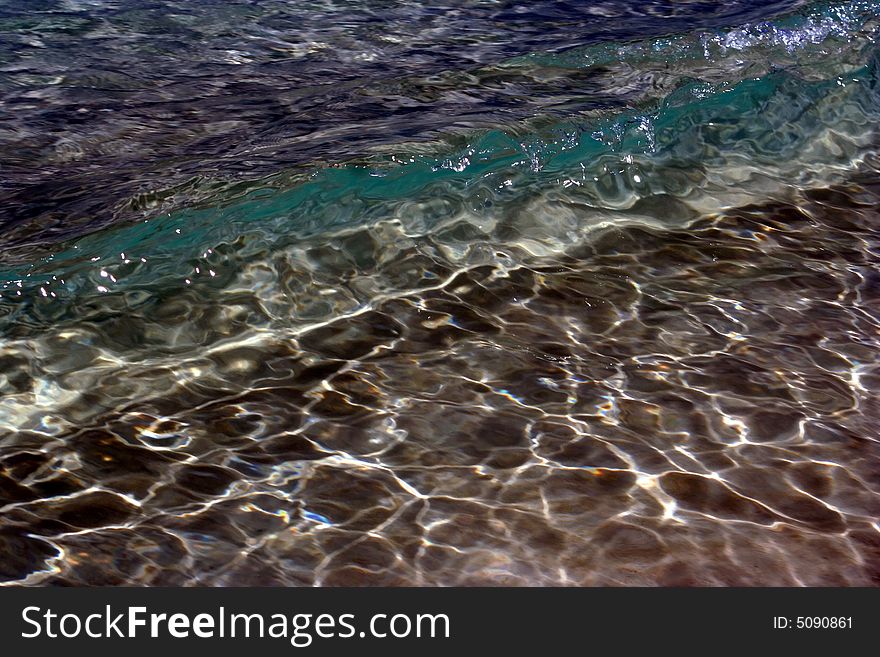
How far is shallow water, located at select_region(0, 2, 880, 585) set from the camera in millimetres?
3330

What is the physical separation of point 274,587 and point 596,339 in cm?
182

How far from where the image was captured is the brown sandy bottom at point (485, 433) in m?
3.23

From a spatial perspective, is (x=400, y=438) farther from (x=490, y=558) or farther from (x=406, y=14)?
(x=406, y=14)

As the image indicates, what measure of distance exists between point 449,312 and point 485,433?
932 millimetres

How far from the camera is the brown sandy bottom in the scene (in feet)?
10.6

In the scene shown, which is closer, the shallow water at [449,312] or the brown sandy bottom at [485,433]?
the brown sandy bottom at [485,433]

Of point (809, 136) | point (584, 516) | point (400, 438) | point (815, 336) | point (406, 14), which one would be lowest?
point (584, 516)

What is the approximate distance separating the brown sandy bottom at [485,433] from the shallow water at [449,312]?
14 millimetres

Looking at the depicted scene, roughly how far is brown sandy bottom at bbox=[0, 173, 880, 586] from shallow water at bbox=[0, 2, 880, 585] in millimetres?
14

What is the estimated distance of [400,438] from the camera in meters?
3.80

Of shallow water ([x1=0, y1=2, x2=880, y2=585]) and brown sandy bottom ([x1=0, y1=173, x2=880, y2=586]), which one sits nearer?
brown sandy bottom ([x1=0, y1=173, x2=880, y2=586])

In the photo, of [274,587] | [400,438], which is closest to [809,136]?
[400,438]

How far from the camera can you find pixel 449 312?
4641 millimetres

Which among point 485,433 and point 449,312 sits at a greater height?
point 449,312
